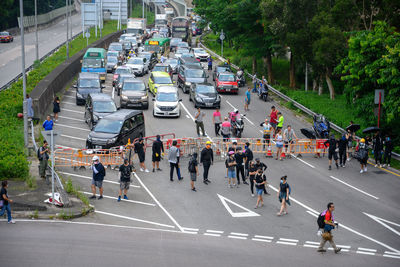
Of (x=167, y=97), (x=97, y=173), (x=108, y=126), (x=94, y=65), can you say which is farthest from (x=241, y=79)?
(x=97, y=173)

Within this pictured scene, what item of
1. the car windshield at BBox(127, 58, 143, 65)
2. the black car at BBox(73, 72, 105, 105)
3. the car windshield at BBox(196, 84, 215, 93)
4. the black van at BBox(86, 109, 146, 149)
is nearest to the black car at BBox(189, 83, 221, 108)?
the car windshield at BBox(196, 84, 215, 93)

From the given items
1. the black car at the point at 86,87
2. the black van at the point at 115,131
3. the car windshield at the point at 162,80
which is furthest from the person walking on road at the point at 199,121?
the car windshield at the point at 162,80

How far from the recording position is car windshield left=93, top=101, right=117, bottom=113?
30500 millimetres

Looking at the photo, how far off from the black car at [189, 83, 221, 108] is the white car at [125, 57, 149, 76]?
12561 mm

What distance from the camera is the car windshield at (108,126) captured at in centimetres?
2511

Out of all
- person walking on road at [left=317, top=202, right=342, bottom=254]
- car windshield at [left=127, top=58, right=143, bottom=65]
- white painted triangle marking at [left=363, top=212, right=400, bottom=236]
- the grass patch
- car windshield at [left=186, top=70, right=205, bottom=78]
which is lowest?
white painted triangle marking at [left=363, top=212, right=400, bottom=236]

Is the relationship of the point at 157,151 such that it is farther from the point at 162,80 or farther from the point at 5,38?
the point at 5,38

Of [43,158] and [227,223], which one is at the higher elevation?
[43,158]

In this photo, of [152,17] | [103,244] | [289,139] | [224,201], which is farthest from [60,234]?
[152,17]

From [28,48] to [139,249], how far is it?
6306 cm

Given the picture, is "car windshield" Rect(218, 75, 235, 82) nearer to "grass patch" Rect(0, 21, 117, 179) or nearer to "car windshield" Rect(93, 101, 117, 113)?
"grass patch" Rect(0, 21, 117, 179)

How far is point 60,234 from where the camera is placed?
16.0 m

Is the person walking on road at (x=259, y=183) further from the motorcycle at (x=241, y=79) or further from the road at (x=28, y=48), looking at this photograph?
the road at (x=28, y=48)

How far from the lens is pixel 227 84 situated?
42312 millimetres
